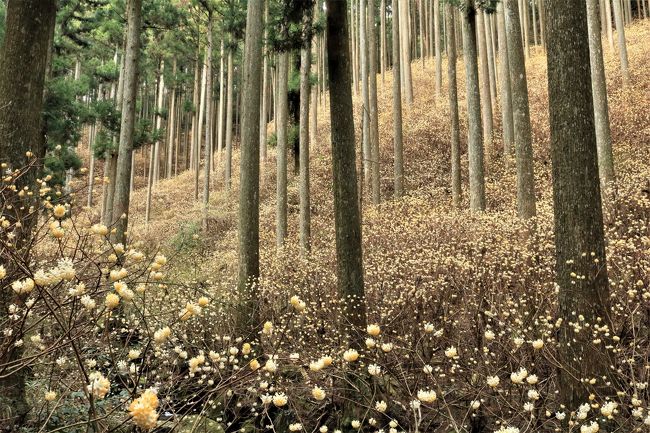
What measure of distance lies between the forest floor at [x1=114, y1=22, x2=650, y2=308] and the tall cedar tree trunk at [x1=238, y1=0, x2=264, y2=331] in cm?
83

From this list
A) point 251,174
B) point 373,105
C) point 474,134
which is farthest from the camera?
point 373,105

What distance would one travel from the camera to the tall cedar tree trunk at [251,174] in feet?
22.5

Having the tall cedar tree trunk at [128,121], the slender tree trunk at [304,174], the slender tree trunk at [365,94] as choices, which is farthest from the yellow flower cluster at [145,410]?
the slender tree trunk at [365,94]

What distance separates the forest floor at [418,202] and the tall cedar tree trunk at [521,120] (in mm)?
448

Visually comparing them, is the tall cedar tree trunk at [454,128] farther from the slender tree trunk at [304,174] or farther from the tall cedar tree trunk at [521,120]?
the slender tree trunk at [304,174]

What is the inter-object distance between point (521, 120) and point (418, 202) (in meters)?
4.35

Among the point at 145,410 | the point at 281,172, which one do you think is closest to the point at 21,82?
the point at 145,410

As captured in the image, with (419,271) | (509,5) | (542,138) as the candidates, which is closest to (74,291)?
(419,271)

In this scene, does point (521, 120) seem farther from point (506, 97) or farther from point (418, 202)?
point (418, 202)

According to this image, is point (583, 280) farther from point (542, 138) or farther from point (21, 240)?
point (542, 138)

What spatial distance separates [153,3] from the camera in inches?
666

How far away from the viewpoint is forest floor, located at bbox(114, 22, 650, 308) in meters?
8.45

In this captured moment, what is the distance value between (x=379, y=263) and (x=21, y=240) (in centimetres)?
561

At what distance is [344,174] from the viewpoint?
4.94m
